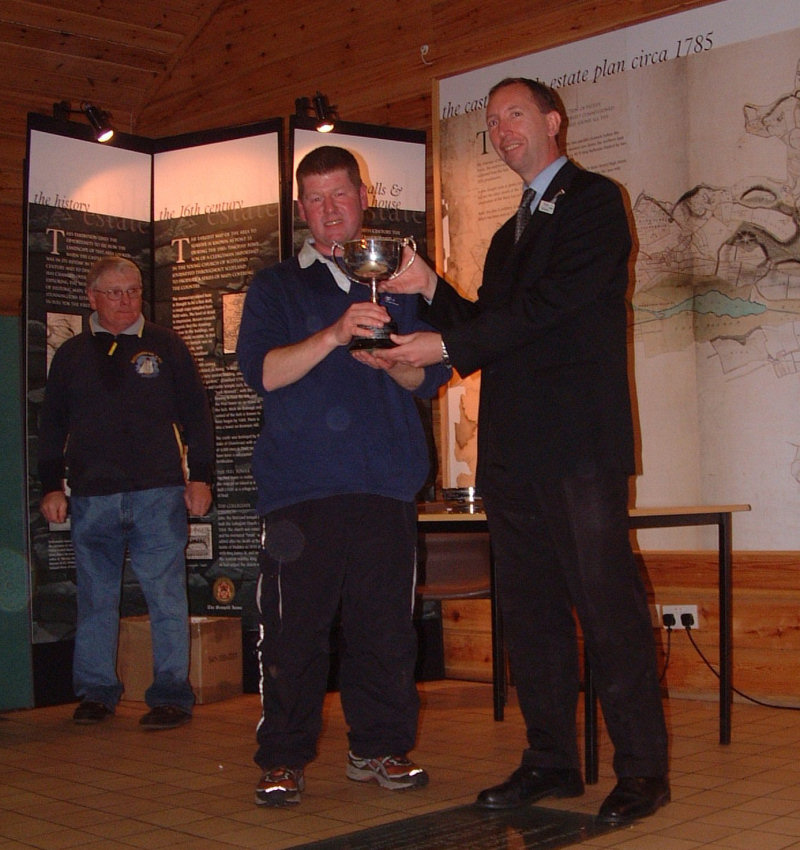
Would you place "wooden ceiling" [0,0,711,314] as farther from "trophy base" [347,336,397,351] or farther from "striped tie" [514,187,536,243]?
"trophy base" [347,336,397,351]

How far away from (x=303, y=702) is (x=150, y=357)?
1.91m

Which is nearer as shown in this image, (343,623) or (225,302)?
(343,623)

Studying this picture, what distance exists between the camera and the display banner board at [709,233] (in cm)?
417

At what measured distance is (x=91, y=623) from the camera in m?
4.30

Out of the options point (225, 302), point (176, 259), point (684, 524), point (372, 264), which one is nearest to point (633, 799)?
point (684, 524)

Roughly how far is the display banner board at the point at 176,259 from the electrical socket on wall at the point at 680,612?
172 cm

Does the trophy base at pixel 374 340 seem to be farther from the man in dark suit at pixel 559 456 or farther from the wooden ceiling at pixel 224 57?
the wooden ceiling at pixel 224 57

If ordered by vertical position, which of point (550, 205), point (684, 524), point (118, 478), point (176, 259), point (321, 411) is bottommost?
point (684, 524)

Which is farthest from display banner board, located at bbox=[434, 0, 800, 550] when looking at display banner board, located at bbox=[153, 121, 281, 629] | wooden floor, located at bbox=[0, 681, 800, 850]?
display banner board, located at bbox=[153, 121, 281, 629]

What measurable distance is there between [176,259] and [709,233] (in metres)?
2.36

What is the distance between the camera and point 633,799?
8.30 feet

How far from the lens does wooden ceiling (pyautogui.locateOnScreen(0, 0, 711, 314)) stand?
5.25m

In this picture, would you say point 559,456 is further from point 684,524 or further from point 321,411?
point 684,524

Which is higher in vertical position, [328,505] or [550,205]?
[550,205]
